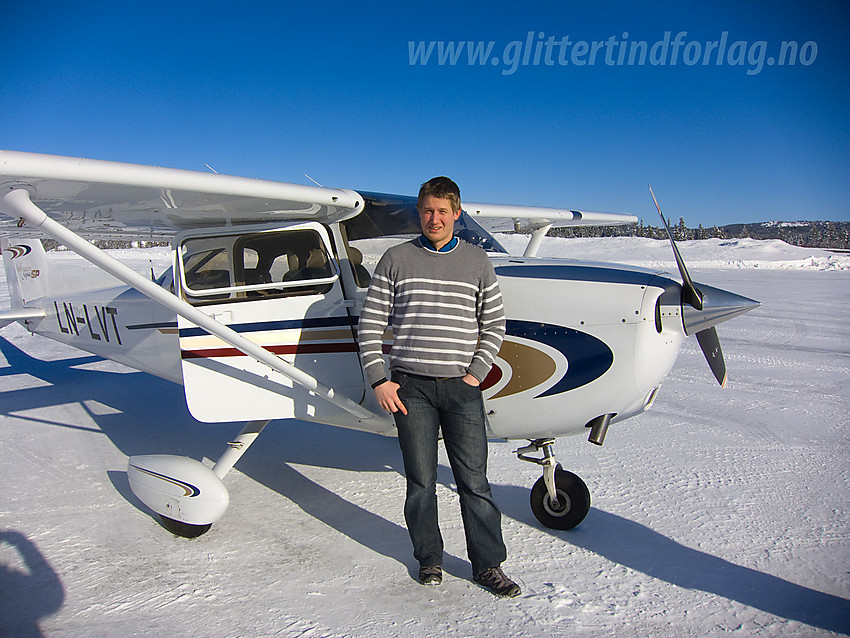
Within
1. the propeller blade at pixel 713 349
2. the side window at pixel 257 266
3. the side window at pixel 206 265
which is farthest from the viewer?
the side window at pixel 206 265

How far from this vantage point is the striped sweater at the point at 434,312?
2500 mm

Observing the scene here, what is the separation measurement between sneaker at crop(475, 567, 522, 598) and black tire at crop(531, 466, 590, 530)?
2.26ft

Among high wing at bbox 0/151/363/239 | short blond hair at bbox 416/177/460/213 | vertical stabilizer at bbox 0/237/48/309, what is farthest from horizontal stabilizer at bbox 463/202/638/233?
vertical stabilizer at bbox 0/237/48/309

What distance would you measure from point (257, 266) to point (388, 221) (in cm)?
91

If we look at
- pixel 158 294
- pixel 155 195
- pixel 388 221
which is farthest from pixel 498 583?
pixel 155 195

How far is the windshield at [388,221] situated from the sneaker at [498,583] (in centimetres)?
191

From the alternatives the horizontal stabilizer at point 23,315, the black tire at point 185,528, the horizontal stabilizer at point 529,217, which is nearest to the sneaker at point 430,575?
the black tire at point 185,528

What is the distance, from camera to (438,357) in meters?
2.50

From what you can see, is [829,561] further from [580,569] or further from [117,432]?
[117,432]

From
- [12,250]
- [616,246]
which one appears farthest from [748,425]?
[616,246]

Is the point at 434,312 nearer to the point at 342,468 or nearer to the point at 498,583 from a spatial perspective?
the point at 498,583

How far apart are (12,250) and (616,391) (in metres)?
8.02

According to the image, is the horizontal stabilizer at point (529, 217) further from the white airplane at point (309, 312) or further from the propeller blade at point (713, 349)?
the propeller blade at point (713, 349)

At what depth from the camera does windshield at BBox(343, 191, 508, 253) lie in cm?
347
